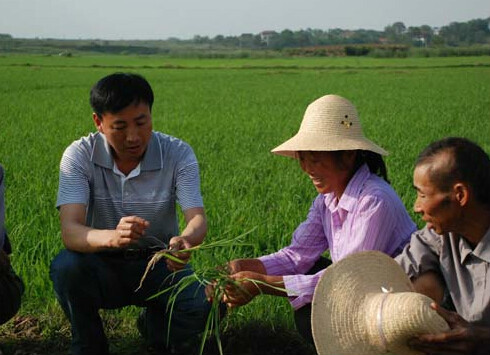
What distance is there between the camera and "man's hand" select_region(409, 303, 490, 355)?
6.91 ft

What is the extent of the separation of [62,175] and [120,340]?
0.80 metres

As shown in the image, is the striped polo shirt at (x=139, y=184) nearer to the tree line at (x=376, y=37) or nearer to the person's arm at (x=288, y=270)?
the person's arm at (x=288, y=270)

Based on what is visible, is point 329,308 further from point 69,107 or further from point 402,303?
point 69,107

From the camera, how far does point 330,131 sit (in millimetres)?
2701

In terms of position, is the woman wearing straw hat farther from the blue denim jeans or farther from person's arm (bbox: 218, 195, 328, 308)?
the blue denim jeans

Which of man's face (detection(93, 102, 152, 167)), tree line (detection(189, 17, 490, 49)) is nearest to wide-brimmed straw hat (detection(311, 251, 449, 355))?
man's face (detection(93, 102, 152, 167))

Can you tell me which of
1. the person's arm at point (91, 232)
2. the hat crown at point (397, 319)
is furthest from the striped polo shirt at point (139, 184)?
the hat crown at point (397, 319)

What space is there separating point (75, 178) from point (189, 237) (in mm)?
556

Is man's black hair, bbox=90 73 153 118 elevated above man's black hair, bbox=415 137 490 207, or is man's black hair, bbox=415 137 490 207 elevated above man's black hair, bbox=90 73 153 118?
man's black hair, bbox=90 73 153 118

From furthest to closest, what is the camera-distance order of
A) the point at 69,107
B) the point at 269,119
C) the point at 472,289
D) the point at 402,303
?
1. the point at 69,107
2. the point at 269,119
3. the point at 472,289
4. the point at 402,303

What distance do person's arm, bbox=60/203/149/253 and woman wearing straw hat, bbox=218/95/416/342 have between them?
0.40 m

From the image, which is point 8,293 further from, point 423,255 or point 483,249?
point 483,249

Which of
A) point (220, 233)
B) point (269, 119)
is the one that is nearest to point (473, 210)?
point (220, 233)

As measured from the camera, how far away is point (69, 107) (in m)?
16.0
